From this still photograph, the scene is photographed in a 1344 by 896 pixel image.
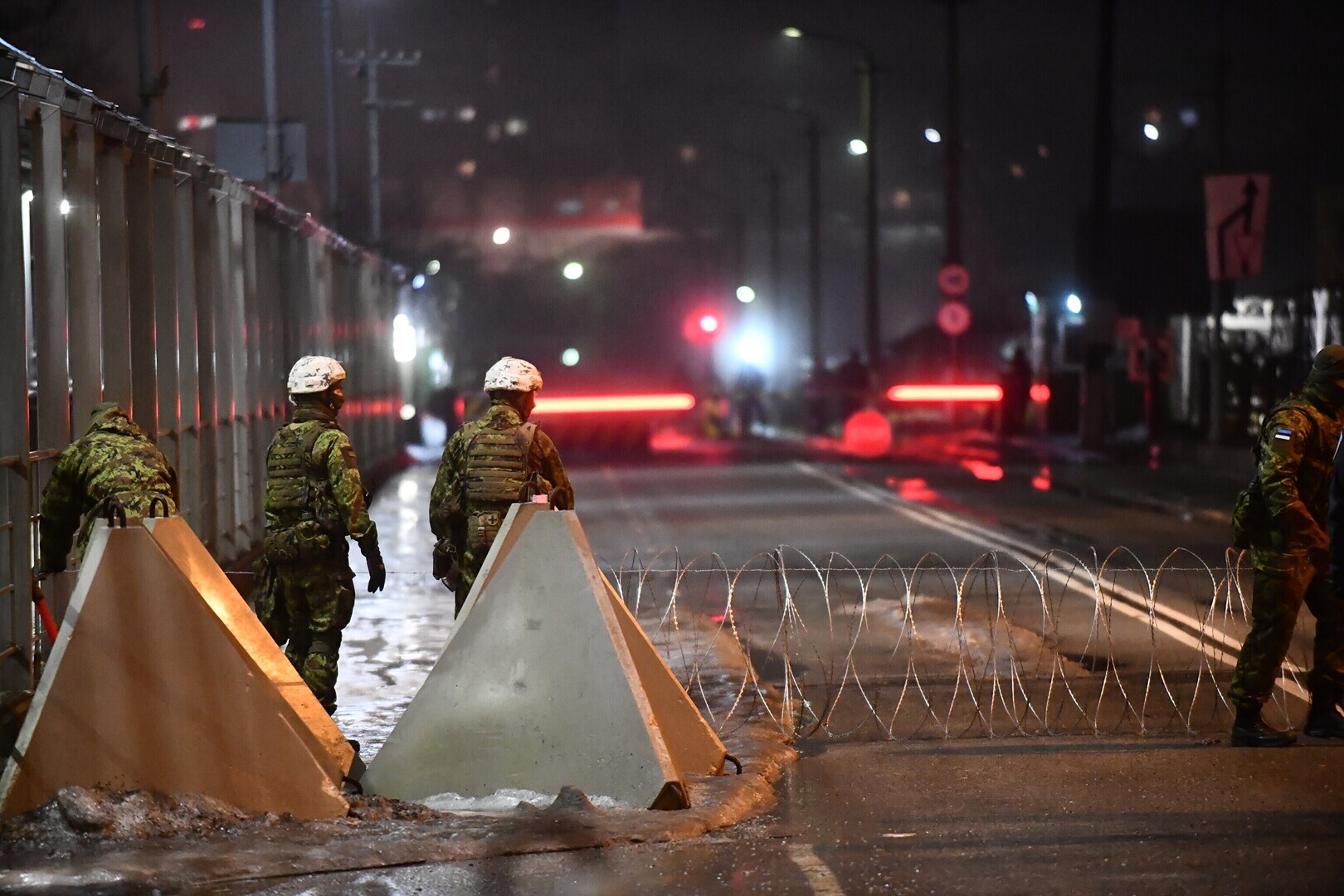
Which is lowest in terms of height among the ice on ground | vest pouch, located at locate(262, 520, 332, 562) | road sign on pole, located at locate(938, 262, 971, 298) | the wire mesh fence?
the wire mesh fence

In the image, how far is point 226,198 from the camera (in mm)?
14516

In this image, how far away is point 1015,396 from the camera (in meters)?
37.2

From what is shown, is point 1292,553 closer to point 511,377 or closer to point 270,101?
point 511,377

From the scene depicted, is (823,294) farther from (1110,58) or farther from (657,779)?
(657,779)

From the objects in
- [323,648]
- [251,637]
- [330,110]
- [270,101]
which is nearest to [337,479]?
[323,648]

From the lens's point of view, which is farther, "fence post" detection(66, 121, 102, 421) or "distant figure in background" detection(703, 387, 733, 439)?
"distant figure in background" detection(703, 387, 733, 439)

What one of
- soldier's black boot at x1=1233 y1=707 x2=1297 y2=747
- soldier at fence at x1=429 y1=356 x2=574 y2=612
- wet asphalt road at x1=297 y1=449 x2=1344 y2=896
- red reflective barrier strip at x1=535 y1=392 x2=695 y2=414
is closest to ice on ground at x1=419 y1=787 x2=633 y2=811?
wet asphalt road at x1=297 y1=449 x2=1344 y2=896

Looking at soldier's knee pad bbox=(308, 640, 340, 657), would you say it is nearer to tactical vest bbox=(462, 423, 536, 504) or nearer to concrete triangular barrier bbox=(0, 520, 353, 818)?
tactical vest bbox=(462, 423, 536, 504)

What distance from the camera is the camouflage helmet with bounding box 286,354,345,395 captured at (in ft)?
27.5

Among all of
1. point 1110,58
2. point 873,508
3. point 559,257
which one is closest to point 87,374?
point 873,508

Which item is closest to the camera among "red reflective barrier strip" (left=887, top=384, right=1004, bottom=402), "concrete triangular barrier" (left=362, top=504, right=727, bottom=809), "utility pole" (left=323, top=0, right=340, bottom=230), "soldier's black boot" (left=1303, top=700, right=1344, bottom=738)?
"concrete triangular barrier" (left=362, top=504, right=727, bottom=809)

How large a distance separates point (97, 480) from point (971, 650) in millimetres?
5595

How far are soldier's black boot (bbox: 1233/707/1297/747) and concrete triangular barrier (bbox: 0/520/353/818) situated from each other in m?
4.10

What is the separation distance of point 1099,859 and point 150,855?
329cm
